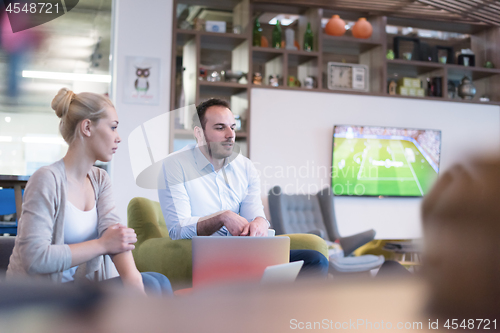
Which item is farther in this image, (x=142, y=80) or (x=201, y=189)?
(x=142, y=80)

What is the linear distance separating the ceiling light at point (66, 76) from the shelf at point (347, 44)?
2.25m

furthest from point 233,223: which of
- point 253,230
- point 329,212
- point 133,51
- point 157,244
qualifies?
point 133,51

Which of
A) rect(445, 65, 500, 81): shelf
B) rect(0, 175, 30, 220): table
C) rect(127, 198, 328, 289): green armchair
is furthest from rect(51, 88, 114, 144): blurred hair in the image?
rect(445, 65, 500, 81): shelf

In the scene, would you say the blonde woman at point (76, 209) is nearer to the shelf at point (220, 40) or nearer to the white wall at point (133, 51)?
the white wall at point (133, 51)

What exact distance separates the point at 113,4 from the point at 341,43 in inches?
93.1

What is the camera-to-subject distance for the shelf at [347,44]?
4.65 metres

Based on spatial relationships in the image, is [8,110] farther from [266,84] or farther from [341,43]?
[341,43]

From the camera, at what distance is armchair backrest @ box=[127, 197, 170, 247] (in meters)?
1.89

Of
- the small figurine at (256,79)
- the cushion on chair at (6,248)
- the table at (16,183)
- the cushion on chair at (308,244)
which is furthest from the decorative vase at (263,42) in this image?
the cushion on chair at (6,248)

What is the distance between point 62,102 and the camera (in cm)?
119

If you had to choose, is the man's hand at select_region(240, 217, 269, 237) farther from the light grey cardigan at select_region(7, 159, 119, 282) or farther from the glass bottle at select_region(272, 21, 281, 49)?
the glass bottle at select_region(272, 21, 281, 49)

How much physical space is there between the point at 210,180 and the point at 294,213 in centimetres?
235

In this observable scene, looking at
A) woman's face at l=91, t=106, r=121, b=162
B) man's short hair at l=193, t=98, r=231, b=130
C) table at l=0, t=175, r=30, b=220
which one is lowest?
table at l=0, t=175, r=30, b=220

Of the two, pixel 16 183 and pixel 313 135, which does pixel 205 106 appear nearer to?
pixel 16 183
